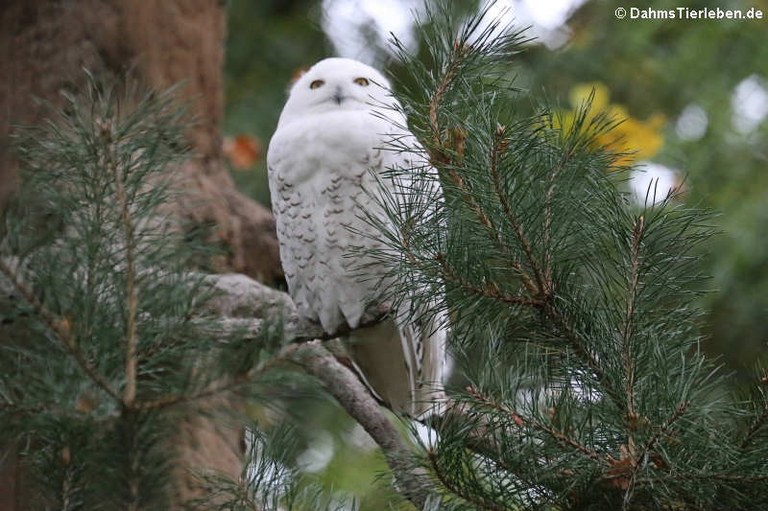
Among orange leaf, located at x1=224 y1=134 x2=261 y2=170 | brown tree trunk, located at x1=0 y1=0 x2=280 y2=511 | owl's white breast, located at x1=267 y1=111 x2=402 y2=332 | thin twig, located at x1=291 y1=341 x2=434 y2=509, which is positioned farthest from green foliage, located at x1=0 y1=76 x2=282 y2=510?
orange leaf, located at x1=224 y1=134 x2=261 y2=170

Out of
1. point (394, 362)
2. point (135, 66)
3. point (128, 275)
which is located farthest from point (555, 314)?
point (135, 66)

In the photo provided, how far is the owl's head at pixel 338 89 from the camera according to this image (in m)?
2.58

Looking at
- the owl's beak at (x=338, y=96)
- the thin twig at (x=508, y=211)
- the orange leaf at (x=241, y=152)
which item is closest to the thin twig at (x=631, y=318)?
the thin twig at (x=508, y=211)

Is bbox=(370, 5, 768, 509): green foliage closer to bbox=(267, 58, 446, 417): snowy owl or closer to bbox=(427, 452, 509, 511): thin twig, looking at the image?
bbox=(427, 452, 509, 511): thin twig

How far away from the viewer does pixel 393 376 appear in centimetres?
270

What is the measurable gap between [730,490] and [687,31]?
4.62 m

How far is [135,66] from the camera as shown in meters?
3.30

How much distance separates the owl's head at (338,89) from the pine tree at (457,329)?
0.82 m

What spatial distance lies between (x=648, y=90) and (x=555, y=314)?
441 cm

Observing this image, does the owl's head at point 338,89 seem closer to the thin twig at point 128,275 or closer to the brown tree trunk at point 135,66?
Result: the brown tree trunk at point 135,66

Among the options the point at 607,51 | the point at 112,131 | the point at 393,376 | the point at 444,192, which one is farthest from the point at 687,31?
the point at 112,131

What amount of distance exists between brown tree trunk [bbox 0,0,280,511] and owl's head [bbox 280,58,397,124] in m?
0.61

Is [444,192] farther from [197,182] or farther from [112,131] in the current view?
[197,182]

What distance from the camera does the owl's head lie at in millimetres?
2576
